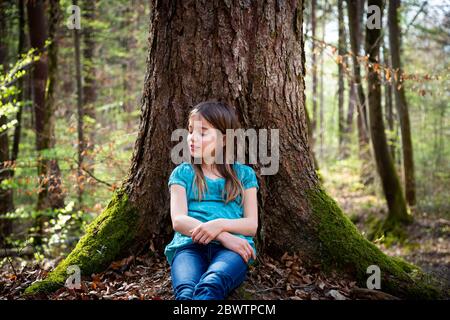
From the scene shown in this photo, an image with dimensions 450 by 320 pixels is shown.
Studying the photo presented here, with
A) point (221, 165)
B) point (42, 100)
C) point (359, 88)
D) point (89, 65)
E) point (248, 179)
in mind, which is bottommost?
point (248, 179)

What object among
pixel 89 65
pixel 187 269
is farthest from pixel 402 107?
pixel 89 65

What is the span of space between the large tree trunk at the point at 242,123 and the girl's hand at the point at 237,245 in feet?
2.45

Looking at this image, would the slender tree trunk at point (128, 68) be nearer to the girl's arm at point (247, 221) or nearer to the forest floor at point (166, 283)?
the forest floor at point (166, 283)

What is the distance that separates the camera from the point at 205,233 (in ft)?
10.7

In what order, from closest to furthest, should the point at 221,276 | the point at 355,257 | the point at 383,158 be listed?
the point at 221,276 → the point at 355,257 → the point at 383,158

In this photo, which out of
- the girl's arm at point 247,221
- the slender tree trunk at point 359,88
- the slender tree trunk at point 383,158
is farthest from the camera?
the slender tree trunk at point 359,88

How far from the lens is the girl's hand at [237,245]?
10.8 ft

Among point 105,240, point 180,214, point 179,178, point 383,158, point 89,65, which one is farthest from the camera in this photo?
point 89,65

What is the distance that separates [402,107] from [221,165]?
8784mm

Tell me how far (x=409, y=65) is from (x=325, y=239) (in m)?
16.5

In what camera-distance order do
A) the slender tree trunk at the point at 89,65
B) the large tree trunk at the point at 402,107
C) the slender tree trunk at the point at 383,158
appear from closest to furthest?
the slender tree trunk at the point at 383,158
the large tree trunk at the point at 402,107
the slender tree trunk at the point at 89,65

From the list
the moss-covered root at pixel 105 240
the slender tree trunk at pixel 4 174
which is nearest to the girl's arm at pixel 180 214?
the moss-covered root at pixel 105 240

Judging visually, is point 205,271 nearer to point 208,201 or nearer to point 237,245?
point 237,245

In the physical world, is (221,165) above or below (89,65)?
below
